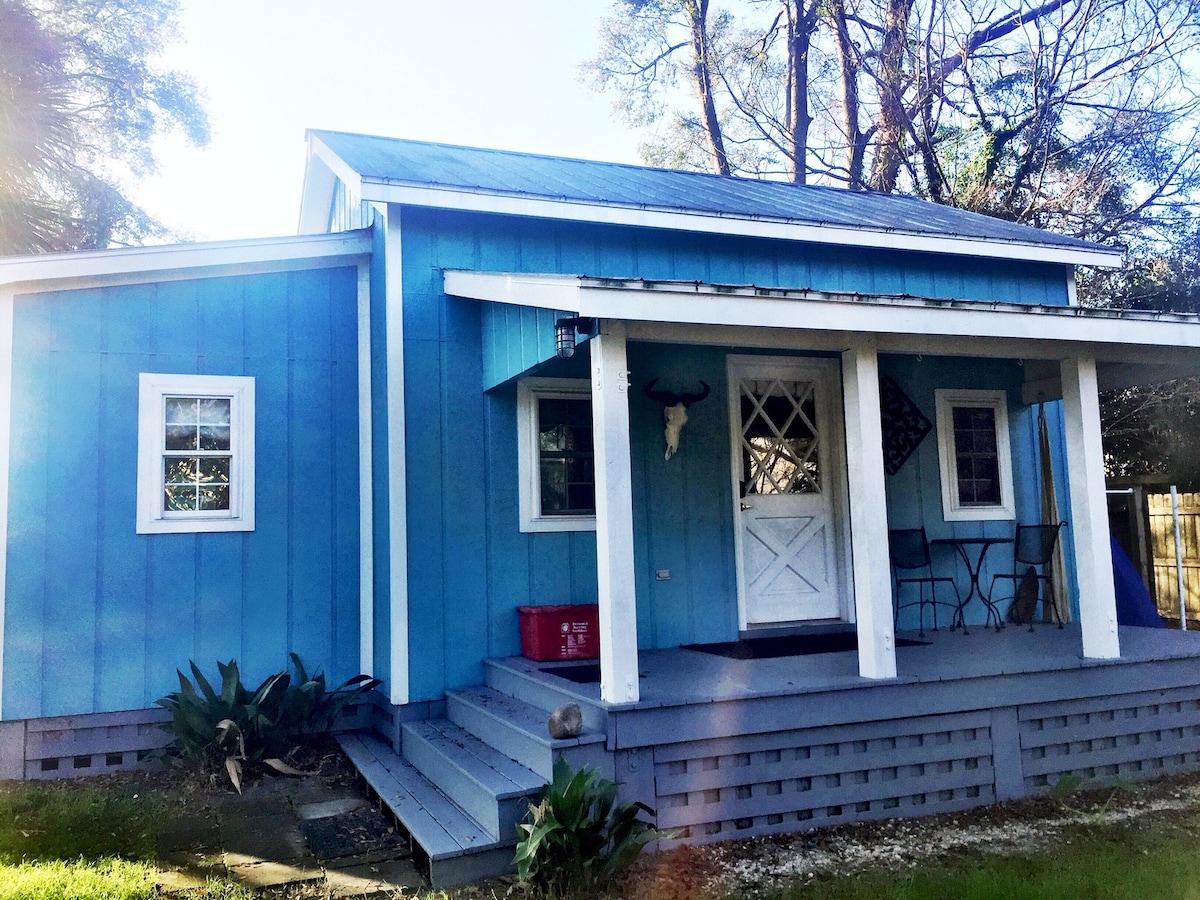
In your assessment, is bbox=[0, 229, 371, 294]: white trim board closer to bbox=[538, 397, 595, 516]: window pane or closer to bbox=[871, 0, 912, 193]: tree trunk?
bbox=[538, 397, 595, 516]: window pane

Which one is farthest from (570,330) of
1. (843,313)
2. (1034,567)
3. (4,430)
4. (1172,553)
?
(1172,553)

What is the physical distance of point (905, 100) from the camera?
16156 millimetres

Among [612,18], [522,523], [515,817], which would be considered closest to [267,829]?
[515,817]

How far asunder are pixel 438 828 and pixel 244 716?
189 cm

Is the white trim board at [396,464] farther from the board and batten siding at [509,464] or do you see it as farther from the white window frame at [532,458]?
the white window frame at [532,458]

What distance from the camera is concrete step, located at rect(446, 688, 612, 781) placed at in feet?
13.5

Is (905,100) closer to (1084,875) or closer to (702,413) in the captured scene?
(702,413)

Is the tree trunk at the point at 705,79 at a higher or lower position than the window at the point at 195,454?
higher

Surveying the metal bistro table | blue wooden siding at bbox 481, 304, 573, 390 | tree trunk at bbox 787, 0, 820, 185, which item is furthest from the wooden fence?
tree trunk at bbox 787, 0, 820, 185

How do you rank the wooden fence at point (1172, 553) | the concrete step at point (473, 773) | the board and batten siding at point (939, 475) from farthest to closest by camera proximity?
the wooden fence at point (1172, 553) < the board and batten siding at point (939, 475) < the concrete step at point (473, 773)

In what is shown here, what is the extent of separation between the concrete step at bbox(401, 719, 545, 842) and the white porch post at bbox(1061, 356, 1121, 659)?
342 cm

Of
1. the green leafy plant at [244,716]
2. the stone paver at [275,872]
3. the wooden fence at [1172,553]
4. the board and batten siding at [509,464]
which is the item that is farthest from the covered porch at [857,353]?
the wooden fence at [1172,553]

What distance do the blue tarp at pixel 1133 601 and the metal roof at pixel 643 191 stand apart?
273 cm

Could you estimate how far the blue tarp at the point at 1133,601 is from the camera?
25.8 ft
